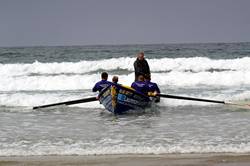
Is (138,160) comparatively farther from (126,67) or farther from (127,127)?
(126,67)

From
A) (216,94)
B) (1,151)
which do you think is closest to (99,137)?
(1,151)

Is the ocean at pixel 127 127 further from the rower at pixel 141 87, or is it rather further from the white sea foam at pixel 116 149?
the rower at pixel 141 87

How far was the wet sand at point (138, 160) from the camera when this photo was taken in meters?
6.04

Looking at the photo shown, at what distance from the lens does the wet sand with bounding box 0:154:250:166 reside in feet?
19.8

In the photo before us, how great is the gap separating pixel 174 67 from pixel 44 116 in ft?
56.5

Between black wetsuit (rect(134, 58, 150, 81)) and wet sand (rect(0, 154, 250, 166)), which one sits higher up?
black wetsuit (rect(134, 58, 150, 81))

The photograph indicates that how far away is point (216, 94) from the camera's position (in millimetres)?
14859

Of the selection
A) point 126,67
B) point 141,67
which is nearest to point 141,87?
point 141,67

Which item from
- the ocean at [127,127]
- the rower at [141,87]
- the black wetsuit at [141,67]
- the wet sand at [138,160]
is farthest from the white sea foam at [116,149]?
the black wetsuit at [141,67]

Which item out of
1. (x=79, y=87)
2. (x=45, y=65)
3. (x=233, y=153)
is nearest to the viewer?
(x=233, y=153)

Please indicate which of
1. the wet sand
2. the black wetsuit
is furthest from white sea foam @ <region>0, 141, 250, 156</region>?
the black wetsuit

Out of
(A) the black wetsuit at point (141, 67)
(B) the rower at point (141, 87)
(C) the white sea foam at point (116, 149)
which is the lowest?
(C) the white sea foam at point (116, 149)

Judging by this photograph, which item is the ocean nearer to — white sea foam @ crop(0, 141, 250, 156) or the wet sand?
white sea foam @ crop(0, 141, 250, 156)

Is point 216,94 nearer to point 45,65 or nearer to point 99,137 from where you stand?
point 99,137
